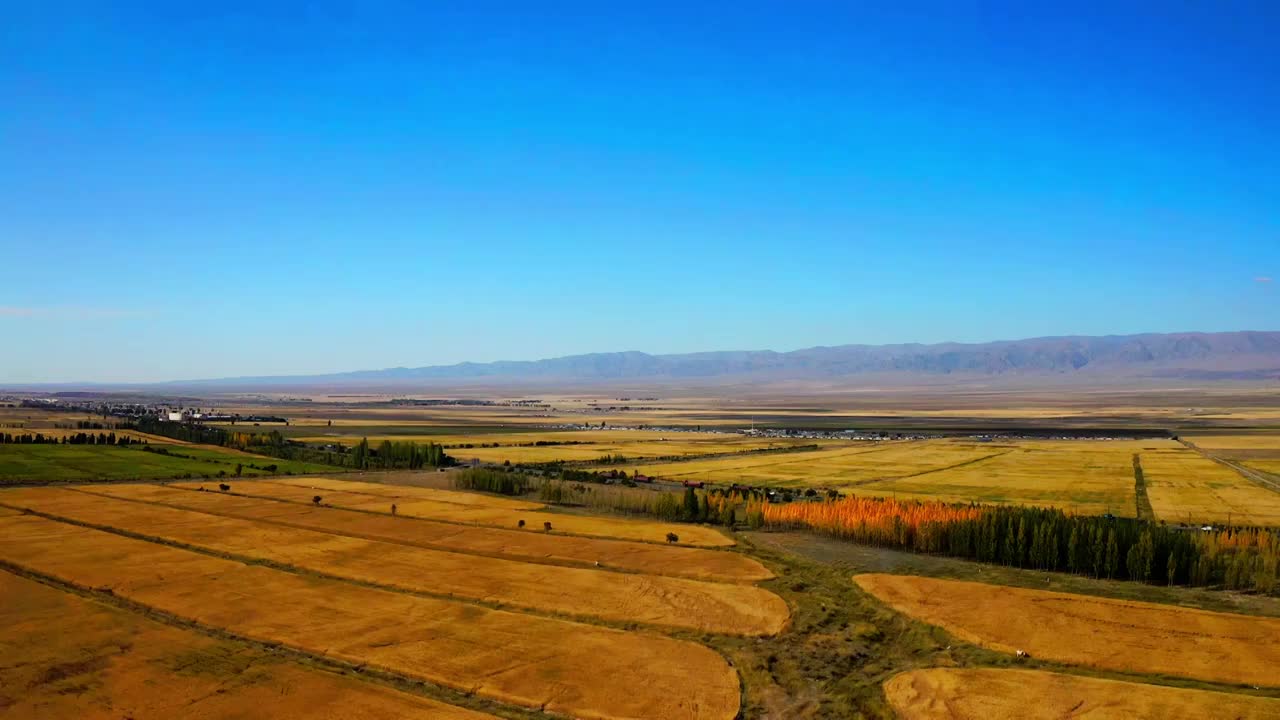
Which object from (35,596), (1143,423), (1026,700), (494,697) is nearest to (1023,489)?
(1026,700)

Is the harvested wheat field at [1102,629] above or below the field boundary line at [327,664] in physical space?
below

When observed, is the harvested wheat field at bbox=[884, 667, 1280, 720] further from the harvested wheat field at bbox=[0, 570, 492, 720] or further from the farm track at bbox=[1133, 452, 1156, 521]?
the farm track at bbox=[1133, 452, 1156, 521]

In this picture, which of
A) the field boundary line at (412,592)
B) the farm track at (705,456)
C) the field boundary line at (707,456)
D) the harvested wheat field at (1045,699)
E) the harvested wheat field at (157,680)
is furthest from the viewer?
the field boundary line at (707,456)

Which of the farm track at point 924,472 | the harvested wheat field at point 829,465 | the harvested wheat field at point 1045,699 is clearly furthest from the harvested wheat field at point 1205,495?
the harvested wheat field at point 1045,699

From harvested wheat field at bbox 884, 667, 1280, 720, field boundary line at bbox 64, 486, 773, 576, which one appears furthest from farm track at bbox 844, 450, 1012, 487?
harvested wheat field at bbox 884, 667, 1280, 720

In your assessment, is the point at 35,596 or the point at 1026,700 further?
the point at 35,596

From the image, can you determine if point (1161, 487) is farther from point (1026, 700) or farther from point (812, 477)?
point (1026, 700)

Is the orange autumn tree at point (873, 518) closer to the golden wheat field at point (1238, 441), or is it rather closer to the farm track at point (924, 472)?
the farm track at point (924, 472)
